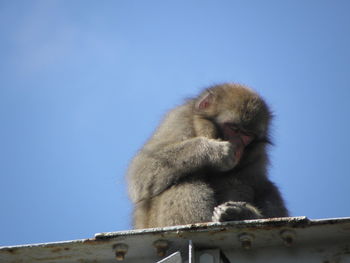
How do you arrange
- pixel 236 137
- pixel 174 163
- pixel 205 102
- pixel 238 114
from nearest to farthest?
1. pixel 174 163
2. pixel 236 137
3. pixel 238 114
4. pixel 205 102

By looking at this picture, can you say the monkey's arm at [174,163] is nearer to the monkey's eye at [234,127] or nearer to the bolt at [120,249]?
the monkey's eye at [234,127]

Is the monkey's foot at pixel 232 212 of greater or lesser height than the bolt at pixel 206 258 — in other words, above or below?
above

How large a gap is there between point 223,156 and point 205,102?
1.04 meters

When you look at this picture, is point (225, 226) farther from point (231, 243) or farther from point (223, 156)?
point (223, 156)

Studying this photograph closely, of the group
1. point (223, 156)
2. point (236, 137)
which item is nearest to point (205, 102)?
point (236, 137)

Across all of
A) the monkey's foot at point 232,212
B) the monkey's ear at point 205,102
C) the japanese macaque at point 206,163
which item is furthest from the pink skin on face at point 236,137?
the monkey's foot at point 232,212

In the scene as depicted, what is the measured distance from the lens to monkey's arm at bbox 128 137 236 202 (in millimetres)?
5676

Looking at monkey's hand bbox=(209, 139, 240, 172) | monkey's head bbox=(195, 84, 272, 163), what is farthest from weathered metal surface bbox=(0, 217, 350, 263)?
monkey's head bbox=(195, 84, 272, 163)

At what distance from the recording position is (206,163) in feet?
18.9

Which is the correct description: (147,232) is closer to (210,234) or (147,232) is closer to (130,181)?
(210,234)

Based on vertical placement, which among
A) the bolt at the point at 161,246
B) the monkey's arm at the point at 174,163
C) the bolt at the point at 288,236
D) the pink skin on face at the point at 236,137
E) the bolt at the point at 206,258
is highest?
the pink skin on face at the point at 236,137

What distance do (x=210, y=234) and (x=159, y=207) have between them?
2.41m

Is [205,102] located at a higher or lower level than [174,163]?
higher

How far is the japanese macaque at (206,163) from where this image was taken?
5.27 metres
